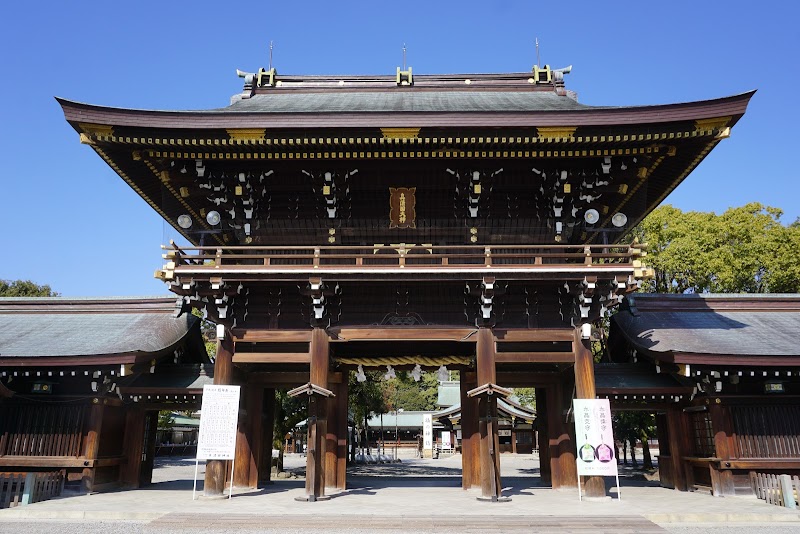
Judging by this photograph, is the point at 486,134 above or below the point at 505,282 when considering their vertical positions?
above

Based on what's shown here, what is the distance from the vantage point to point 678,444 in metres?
16.1

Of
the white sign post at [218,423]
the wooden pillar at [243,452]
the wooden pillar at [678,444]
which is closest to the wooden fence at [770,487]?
the wooden pillar at [678,444]

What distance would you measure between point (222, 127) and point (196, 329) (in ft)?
26.3

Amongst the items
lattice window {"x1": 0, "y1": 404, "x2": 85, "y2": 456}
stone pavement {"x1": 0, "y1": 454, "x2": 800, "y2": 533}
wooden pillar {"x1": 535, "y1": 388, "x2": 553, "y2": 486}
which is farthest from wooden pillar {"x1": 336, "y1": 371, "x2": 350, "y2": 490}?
lattice window {"x1": 0, "y1": 404, "x2": 85, "y2": 456}

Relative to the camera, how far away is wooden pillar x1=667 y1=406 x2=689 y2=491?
15.9 meters

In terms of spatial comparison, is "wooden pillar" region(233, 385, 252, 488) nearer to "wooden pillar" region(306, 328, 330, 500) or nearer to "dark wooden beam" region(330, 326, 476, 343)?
"wooden pillar" region(306, 328, 330, 500)

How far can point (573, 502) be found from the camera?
1274cm

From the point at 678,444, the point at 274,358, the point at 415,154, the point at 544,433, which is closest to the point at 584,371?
the point at 544,433

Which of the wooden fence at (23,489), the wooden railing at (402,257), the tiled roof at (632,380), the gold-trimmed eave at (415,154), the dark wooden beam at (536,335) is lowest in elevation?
the wooden fence at (23,489)

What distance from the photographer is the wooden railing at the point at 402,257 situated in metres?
13.2

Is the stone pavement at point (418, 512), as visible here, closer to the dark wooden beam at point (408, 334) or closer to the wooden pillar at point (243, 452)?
the wooden pillar at point (243, 452)

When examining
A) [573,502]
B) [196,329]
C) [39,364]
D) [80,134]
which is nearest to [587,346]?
[573,502]

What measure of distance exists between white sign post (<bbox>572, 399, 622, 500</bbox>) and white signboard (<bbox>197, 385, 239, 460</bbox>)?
825cm

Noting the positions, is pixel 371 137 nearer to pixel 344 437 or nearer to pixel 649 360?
pixel 344 437
